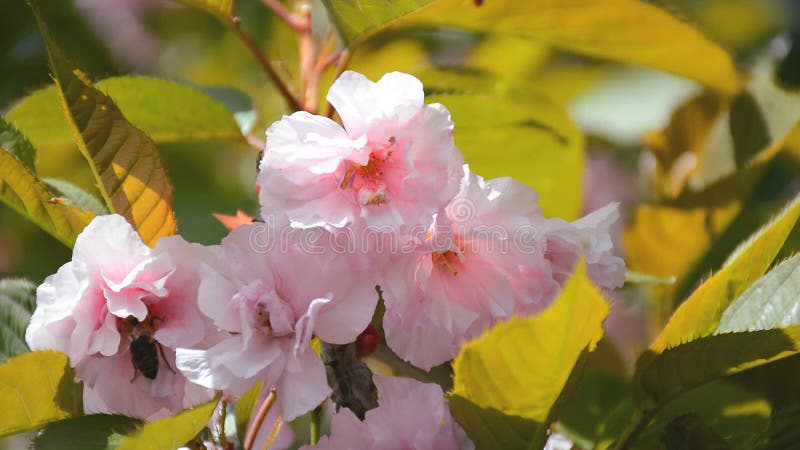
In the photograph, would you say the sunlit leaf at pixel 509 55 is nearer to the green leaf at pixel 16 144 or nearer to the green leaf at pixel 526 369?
the green leaf at pixel 16 144

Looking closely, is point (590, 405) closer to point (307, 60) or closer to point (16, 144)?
point (307, 60)

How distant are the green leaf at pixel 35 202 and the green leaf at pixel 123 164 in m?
0.04

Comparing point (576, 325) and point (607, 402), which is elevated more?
point (576, 325)

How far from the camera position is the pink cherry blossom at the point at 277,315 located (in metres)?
0.82

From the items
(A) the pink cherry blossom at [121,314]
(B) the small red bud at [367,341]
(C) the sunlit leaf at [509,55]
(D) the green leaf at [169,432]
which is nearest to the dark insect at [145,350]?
(A) the pink cherry blossom at [121,314]

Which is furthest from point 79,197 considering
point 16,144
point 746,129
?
point 746,129

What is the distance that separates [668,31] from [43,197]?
31.2 inches

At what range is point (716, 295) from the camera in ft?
2.93

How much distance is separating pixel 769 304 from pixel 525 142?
0.54m

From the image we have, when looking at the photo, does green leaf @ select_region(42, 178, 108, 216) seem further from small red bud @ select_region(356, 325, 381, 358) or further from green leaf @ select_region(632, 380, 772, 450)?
green leaf @ select_region(632, 380, 772, 450)

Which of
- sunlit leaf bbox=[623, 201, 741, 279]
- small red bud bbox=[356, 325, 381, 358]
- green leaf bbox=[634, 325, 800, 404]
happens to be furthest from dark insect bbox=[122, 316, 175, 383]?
sunlit leaf bbox=[623, 201, 741, 279]

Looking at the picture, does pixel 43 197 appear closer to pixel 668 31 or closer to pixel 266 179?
pixel 266 179

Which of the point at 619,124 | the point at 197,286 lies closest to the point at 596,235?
the point at 197,286

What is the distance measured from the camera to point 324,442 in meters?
0.87
